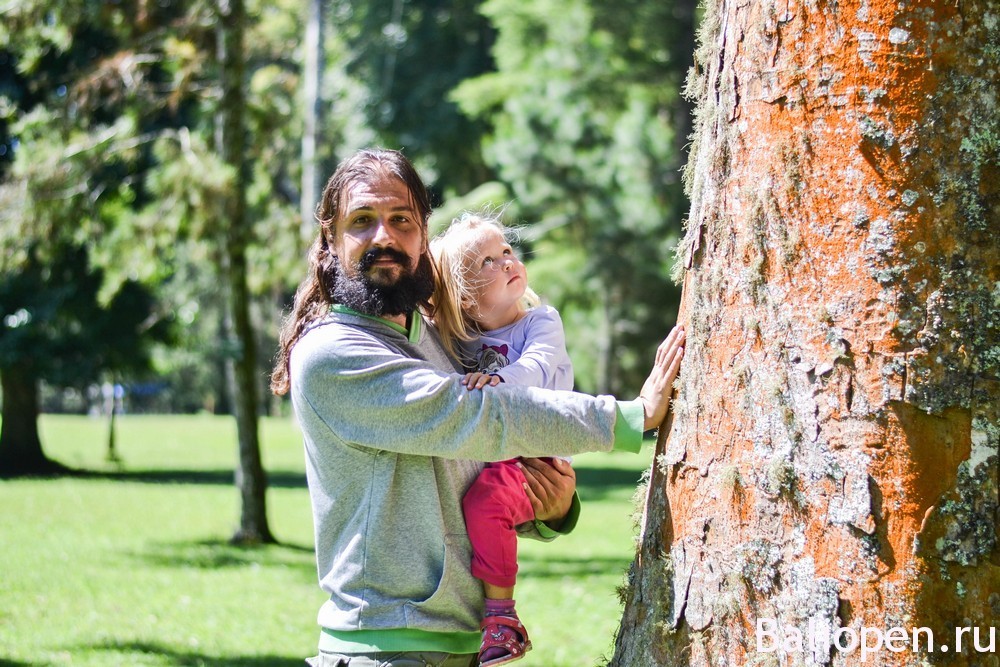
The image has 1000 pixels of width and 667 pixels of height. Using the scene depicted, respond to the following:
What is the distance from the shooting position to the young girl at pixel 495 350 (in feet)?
9.91

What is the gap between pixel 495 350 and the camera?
3.60 metres

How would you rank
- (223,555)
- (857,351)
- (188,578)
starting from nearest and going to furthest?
(857,351)
(188,578)
(223,555)

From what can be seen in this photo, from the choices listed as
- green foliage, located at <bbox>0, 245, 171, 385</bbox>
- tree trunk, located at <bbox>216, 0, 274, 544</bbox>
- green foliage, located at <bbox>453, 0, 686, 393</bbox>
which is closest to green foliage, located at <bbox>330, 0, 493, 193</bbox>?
green foliage, located at <bbox>453, 0, 686, 393</bbox>

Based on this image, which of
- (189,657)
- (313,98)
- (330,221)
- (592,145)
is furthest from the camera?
(313,98)

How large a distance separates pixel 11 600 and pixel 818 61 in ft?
29.5

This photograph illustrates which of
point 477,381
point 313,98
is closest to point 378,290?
point 477,381

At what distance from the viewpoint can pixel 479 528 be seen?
299 centimetres

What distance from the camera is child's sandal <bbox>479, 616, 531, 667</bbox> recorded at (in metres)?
3.07

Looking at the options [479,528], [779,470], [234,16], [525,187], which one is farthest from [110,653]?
[525,187]

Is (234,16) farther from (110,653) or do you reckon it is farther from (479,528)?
(479,528)

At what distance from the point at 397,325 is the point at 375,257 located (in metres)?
0.20

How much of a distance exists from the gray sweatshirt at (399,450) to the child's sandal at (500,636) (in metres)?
0.08

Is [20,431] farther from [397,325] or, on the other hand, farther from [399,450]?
[399,450]

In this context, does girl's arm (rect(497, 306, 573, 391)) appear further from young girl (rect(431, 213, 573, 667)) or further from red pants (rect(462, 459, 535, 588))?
red pants (rect(462, 459, 535, 588))
